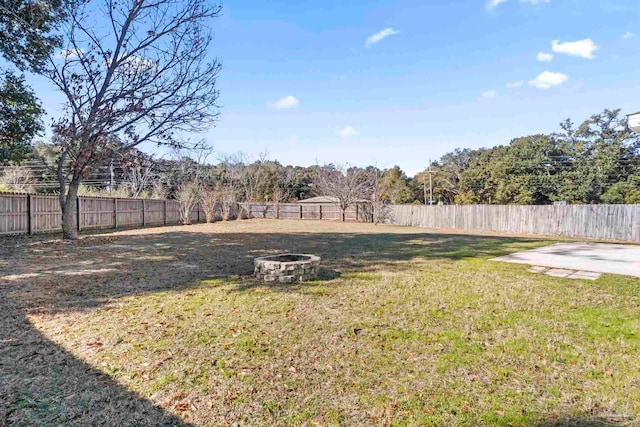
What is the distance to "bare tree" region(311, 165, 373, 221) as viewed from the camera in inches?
998

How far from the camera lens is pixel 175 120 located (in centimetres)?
1075

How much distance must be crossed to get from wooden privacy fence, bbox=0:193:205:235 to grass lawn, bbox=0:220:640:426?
651 centimetres

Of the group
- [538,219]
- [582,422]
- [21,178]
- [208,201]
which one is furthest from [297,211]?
[582,422]

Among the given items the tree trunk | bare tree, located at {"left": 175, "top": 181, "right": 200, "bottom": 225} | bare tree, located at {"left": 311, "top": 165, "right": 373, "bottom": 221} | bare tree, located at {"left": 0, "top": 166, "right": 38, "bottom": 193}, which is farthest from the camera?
bare tree, located at {"left": 311, "top": 165, "right": 373, "bottom": 221}

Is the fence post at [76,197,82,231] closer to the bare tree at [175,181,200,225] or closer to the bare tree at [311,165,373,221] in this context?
the bare tree at [175,181,200,225]

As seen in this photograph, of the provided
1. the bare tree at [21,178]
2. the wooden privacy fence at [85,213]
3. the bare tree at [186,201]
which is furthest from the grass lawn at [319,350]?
the bare tree at [21,178]

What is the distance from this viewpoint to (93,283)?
525 cm

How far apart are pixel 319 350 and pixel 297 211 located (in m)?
23.8

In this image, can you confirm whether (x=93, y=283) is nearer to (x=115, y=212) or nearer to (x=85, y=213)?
(x=85, y=213)

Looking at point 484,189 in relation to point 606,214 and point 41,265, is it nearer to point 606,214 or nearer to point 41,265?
point 606,214

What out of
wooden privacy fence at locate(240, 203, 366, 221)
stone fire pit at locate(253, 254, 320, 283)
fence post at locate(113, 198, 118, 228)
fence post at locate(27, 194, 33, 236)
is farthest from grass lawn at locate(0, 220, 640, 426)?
wooden privacy fence at locate(240, 203, 366, 221)

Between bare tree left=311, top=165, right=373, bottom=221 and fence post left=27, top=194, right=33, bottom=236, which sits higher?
bare tree left=311, top=165, right=373, bottom=221

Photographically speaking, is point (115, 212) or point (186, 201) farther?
point (186, 201)

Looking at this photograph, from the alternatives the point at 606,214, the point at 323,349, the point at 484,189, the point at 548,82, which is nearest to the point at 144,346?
the point at 323,349
